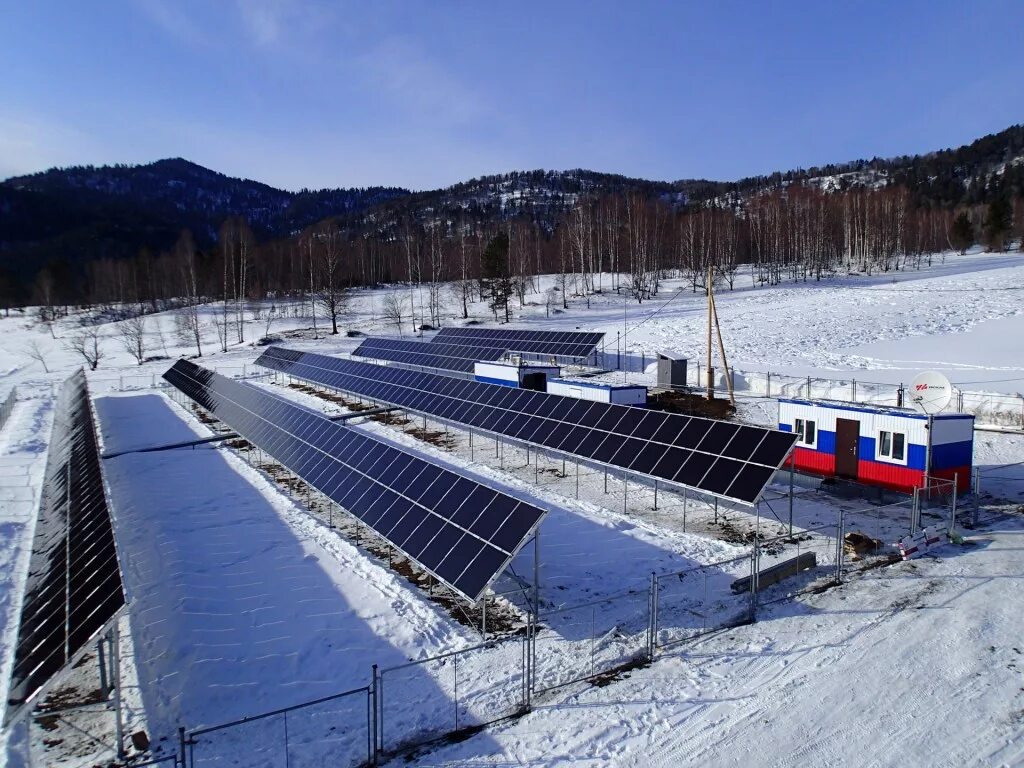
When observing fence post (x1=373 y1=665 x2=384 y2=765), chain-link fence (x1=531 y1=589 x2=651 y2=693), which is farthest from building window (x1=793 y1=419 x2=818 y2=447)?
fence post (x1=373 y1=665 x2=384 y2=765)

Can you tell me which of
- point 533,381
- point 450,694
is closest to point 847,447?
point 450,694

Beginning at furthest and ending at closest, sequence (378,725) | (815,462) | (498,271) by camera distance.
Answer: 1. (498,271)
2. (815,462)
3. (378,725)

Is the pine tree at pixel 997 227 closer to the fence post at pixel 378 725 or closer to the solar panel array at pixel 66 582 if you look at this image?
the fence post at pixel 378 725

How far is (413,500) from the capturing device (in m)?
14.8

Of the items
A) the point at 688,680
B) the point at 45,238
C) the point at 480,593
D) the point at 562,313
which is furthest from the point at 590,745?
the point at 45,238

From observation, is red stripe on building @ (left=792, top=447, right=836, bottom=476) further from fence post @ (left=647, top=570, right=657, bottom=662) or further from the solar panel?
the solar panel

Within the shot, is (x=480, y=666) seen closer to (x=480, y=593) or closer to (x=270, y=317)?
(x=480, y=593)

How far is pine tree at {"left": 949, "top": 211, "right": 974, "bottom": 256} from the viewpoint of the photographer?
331 feet

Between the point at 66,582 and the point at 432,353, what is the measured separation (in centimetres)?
3802

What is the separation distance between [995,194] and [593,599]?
5683 inches

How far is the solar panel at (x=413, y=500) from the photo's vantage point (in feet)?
39.3

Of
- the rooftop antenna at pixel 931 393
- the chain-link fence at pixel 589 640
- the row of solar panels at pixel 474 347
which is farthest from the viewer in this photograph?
the row of solar panels at pixel 474 347

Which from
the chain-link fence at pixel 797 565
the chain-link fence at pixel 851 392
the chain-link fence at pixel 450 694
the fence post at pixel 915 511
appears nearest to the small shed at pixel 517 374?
the chain-link fence at pixel 851 392

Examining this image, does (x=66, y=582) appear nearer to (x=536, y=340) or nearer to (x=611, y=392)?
(x=611, y=392)
